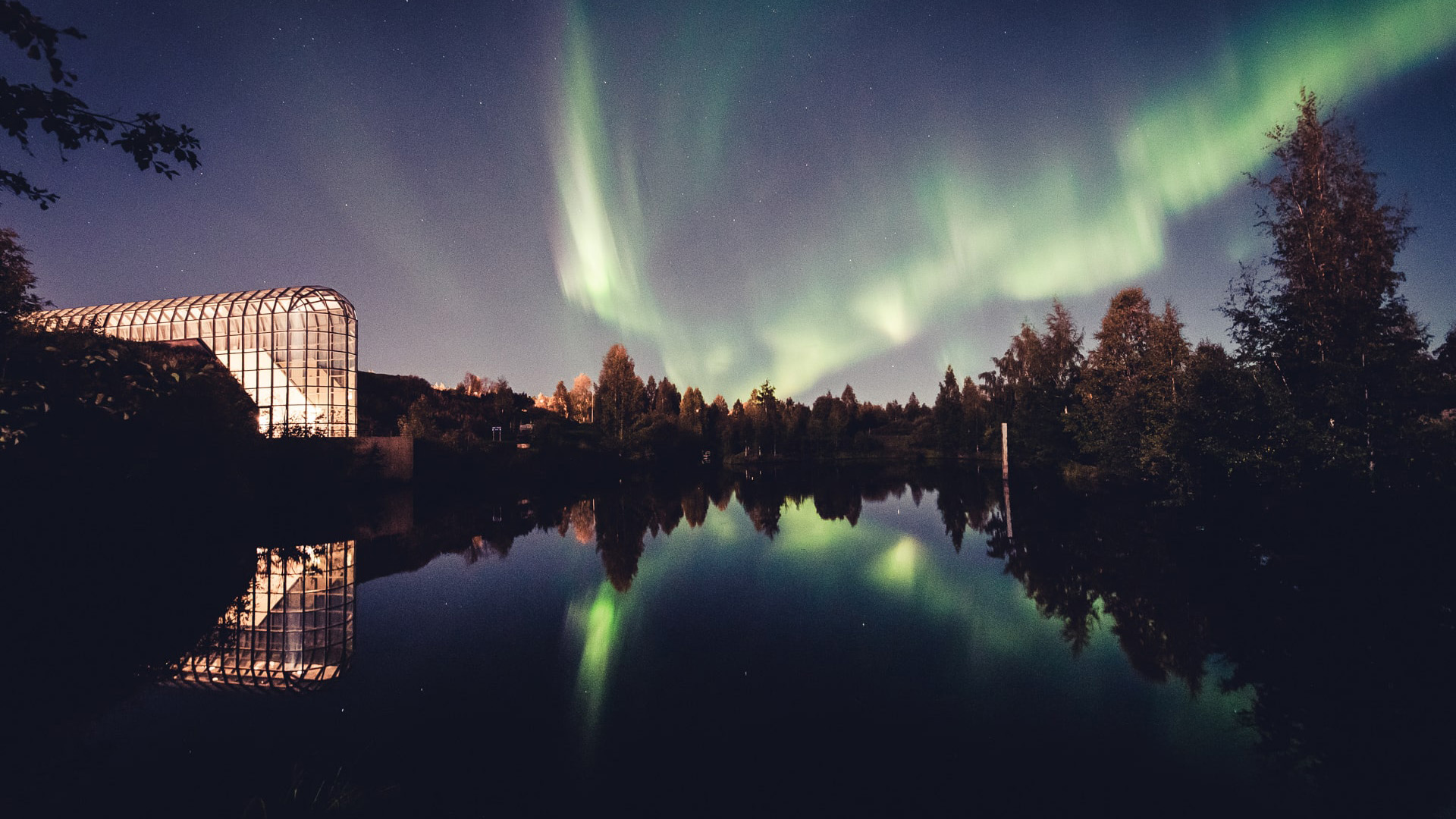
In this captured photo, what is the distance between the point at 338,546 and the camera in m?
16.3

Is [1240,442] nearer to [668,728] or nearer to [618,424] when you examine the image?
[668,728]

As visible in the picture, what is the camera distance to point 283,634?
9234 mm

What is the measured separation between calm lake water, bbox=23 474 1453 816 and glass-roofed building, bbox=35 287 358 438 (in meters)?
28.5

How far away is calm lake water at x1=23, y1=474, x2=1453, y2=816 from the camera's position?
491 centimetres

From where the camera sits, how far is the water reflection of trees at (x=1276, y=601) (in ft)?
18.3

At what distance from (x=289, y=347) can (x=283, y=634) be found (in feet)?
124

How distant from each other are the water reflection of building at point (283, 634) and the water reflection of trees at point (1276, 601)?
191cm

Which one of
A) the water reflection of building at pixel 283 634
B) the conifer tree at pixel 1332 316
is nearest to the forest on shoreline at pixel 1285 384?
the conifer tree at pixel 1332 316

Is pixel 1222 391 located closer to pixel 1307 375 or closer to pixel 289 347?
pixel 1307 375

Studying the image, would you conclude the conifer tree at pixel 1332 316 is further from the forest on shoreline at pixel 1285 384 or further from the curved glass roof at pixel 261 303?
the curved glass roof at pixel 261 303

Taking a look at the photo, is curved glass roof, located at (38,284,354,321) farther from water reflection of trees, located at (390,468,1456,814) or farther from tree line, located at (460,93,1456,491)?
tree line, located at (460,93,1456,491)

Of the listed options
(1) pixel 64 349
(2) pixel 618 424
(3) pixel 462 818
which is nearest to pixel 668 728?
(3) pixel 462 818

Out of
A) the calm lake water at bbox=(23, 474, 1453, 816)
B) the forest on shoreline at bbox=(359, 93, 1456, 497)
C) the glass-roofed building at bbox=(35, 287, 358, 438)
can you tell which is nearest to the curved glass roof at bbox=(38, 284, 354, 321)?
the glass-roofed building at bbox=(35, 287, 358, 438)

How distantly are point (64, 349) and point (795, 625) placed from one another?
16.9m
